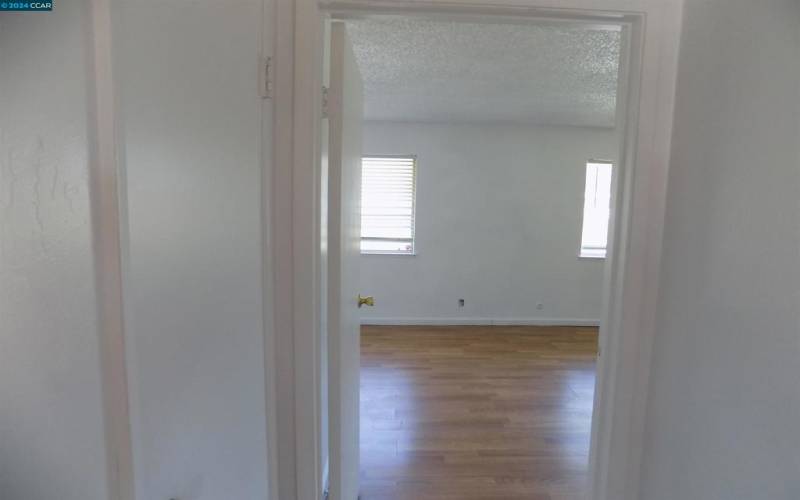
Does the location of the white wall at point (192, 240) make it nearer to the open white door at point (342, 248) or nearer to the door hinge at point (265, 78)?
the door hinge at point (265, 78)

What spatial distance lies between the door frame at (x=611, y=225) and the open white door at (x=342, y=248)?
0.05 meters

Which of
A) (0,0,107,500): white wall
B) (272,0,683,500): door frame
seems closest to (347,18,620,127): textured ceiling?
(272,0,683,500): door frame

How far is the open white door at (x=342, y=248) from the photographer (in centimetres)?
116

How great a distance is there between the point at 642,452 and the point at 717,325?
0.58 meters

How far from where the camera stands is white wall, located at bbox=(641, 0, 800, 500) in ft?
2.50

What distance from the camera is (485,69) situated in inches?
97.3

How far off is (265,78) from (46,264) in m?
0.80

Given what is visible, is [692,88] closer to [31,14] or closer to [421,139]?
[31,14]

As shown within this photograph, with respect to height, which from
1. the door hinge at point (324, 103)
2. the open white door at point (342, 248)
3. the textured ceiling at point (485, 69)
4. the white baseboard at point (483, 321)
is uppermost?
the textured ceiling at point (485, 69)

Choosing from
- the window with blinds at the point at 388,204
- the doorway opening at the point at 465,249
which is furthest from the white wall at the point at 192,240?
the window with blinds at the point at 388,204

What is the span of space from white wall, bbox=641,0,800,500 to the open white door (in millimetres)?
1058

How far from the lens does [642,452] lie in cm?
122

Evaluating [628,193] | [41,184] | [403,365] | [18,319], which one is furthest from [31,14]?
[403,365]

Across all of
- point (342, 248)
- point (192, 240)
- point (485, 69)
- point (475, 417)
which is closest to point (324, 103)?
point (342, 248)
